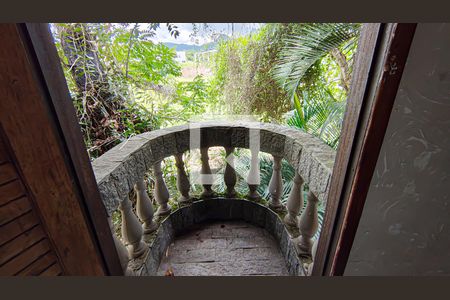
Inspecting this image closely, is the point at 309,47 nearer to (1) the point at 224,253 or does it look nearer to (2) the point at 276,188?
(2) the point at 276,188

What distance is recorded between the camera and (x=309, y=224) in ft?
3.53

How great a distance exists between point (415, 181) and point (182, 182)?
1.30 meters

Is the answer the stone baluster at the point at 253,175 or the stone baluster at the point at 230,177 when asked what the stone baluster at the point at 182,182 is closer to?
the stone baluster at the point at 230,177

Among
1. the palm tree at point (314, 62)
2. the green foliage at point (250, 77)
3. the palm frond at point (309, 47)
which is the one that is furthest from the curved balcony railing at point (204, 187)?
the green foliage at point (250, 77)

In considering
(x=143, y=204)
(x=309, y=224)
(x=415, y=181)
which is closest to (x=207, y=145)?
(x=143, y=204)

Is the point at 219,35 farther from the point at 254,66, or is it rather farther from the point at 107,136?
the point at 107,136

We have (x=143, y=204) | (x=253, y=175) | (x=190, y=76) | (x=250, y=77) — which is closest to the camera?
(x=143, y=204)

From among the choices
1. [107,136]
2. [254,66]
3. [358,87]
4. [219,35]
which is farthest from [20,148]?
[254,66]

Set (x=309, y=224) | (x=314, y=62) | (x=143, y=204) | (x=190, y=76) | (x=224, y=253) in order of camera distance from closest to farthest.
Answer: (x=309, y=224) < (x=143, y=204) < (x=224, y=253) < (x=314, y=62) < (x=190, y=76)

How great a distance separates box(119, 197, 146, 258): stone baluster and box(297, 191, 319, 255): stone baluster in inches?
34.2

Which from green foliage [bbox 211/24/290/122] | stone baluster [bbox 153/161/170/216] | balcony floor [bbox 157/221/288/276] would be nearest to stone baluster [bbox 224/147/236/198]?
balcony floor [bbox 157/221/288/276]

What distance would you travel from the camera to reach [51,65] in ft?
1.71

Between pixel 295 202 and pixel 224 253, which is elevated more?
pixel 295 202

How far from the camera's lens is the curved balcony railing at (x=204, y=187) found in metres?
0.90
